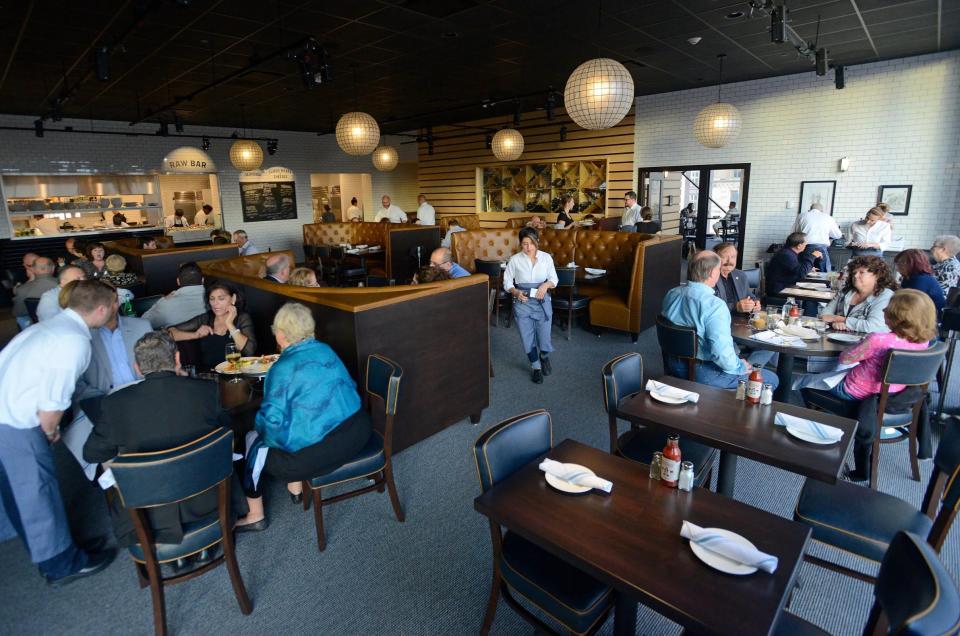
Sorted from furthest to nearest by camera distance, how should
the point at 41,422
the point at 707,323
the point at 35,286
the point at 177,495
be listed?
the point at 35,286, the point at 707,323, the point at 41,422, the point at 177,495

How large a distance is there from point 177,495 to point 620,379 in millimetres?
2143

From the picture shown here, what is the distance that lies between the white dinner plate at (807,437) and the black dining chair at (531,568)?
105 centimetres

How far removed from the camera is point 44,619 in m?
2.39

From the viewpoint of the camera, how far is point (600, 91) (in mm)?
4184

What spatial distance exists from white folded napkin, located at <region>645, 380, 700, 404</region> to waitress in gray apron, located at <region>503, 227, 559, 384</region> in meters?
2.40

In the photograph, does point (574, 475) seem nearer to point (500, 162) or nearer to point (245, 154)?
point (245, 154)

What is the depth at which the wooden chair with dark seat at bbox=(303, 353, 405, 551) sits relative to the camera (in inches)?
106

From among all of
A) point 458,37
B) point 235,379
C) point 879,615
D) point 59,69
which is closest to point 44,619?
point 235,379

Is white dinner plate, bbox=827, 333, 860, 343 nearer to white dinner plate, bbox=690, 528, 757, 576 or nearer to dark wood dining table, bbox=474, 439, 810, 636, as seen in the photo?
dark wood dining table, bbox=474, 439, 810, 636

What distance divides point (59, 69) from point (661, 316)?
26.6ft

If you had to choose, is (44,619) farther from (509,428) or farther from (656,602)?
(656,602)

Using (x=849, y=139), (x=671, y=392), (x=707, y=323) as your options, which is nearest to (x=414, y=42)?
(x=707, y=323)

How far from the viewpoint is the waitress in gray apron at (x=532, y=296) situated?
5117 mm

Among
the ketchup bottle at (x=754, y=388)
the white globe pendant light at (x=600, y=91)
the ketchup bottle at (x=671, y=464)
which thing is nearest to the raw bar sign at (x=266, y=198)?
the white globe pendant light at (x=600, y=91)
